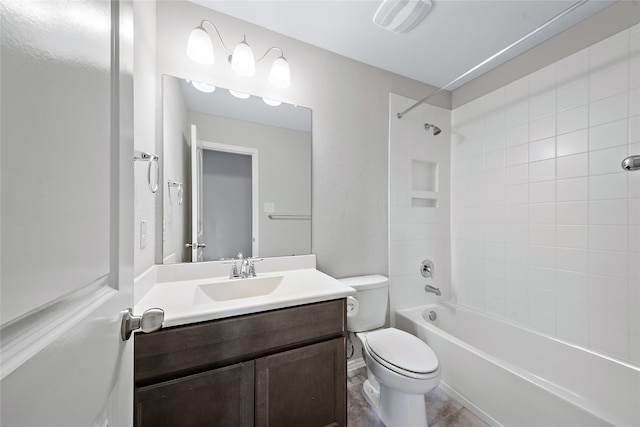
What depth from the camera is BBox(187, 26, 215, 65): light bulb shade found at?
1267 mm

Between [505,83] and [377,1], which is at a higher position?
[377,1]

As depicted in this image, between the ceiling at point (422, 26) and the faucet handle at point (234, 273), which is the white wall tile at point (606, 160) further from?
the faucet handle at point (234, 273)

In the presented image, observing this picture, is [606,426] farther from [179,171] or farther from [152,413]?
[179,171]

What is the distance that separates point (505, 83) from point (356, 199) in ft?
4.86

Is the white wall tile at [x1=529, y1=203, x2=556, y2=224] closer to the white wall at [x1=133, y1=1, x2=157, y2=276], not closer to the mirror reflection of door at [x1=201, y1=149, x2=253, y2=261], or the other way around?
the mirror reflection of door at [x1=201, y1=149, x2=253, y2=261]

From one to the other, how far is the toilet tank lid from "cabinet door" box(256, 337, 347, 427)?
511mm

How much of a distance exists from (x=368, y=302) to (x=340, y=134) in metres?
1.22

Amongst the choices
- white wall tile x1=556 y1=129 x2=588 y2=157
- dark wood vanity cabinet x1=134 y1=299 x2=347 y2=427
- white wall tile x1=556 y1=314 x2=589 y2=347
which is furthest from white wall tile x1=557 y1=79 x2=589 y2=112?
dark wood vanity cabinet x1=134 y1=299 x2=347 y2=427

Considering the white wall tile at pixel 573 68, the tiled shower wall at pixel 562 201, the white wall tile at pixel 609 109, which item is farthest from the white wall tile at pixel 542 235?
the white wall tile at pixel 573 68

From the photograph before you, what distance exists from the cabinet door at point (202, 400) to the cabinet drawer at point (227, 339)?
32 mm

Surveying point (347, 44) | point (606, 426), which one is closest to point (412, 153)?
point (347, 44)

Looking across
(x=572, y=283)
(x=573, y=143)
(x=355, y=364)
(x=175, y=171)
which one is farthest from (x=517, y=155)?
(x=175, y=171)

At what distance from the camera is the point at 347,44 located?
1667mm

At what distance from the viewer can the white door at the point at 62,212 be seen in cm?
21
